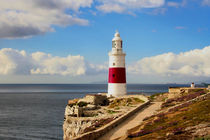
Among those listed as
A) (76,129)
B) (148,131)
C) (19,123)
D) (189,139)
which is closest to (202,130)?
(189,139)

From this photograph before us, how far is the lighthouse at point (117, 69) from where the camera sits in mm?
48000

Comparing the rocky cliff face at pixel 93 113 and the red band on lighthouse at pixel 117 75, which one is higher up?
the red band on lighthouse at pixel 117 75

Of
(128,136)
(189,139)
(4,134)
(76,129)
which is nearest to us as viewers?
(189,139)

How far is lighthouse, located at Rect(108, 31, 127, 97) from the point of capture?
48000mm

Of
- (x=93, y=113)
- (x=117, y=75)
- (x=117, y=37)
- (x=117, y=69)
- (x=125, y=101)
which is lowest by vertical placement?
(x=93, y=113)

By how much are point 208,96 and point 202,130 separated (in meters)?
14.6

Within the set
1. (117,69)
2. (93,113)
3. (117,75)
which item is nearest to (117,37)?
(117,69)

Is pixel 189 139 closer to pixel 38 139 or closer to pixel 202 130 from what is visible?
pixel 202 130

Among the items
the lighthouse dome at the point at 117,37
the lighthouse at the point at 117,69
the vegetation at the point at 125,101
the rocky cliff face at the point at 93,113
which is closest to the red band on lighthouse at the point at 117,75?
the lighthouse at the point at 117,69

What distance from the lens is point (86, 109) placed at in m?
38.9

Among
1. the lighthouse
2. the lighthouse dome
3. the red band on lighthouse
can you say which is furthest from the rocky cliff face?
the lighthouse dome

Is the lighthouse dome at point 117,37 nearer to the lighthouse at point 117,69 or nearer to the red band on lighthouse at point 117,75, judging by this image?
the lighthouse at point 117,69

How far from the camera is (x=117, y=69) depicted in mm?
47906

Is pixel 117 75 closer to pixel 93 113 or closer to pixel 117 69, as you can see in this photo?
pixel 117 69
